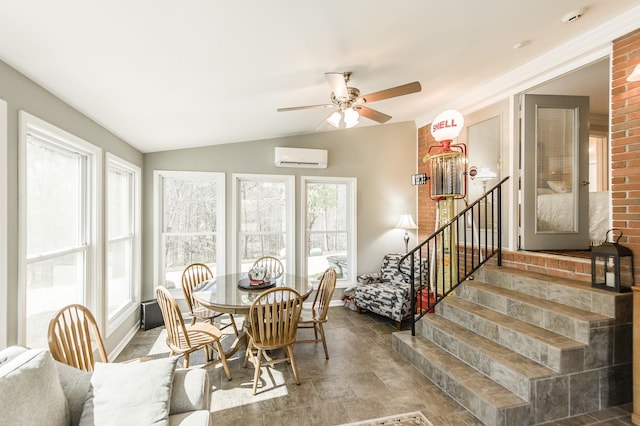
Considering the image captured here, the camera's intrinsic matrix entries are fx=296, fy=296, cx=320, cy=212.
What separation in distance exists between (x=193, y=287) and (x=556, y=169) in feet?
14.9

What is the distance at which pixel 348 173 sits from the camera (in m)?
4.86

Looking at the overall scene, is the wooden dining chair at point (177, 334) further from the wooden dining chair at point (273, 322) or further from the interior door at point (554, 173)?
the interior door at point (554, 173)

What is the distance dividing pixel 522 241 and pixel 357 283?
7.47 ft

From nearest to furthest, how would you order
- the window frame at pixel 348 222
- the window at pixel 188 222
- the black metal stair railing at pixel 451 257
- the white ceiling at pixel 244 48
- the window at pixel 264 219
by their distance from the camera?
the white ceiling at pixel 244 48
the black metal stair railing at pixel 451 257
the window at pixel 188 222
the window at pixel 264 219
the window frame at pixel 348 222

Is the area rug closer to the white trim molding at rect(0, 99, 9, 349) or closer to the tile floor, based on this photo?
the tile floor

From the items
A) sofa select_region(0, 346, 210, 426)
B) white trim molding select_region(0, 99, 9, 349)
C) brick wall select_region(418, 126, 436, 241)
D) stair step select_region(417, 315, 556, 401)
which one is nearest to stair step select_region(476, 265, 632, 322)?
stair step select_region(417, 315, 556, 401)

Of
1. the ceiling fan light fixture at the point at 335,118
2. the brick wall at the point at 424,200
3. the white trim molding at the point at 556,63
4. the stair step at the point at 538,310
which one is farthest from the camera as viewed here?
the brick wall at the point at 424,200

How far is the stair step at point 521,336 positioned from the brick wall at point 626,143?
85 cm

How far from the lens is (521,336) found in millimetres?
2396

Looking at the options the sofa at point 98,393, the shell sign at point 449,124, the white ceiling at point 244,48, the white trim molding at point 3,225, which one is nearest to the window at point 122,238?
the white ceiling at point 244,48

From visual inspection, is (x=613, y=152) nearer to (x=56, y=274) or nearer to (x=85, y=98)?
(x=85, y=98)

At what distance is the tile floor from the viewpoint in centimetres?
218

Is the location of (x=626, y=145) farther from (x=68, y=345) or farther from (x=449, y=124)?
(x=68, y=345)

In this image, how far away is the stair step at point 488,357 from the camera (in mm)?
2111
